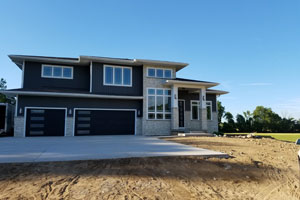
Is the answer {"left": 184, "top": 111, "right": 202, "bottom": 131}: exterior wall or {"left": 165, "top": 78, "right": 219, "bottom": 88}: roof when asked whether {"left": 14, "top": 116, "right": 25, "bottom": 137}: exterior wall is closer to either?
{"left": 165, "top": 78, "right": 219, "bottom": 88}: roof

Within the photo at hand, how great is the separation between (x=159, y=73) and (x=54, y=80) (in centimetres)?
816

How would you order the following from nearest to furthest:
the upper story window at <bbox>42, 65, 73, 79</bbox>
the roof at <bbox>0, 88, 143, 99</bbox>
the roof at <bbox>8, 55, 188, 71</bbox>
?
the roof at <bbox>0, 88, 143, 99</bbox> < the roof at <bbox>8, 55, 188, 71</bbox> < the upper story window at <bbox>42, 65, 73, 79</bbox>

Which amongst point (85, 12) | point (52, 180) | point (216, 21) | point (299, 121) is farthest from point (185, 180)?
point (299, 121)

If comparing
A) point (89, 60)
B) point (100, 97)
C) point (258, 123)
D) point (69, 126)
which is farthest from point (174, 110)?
point (258, 123)

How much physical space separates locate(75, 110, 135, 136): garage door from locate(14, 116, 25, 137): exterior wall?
335 centimetres

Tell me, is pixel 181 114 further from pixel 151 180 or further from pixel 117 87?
pixel 151 180

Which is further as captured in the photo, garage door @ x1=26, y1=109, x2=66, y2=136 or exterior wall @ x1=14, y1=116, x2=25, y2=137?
garage door @ x1=26, y1=109, x2=66, y2=136

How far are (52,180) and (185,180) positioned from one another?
8.21 feet

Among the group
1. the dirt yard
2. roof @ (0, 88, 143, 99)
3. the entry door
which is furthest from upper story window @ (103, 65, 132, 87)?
the dirt yard

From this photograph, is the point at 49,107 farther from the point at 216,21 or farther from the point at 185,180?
the point at 216,21

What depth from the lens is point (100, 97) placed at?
1310cm

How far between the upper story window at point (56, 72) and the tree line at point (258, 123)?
63.3 ft

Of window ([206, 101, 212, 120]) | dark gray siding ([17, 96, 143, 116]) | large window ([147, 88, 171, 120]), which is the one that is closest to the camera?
dark gray siding ([17, 96, 143, 116])

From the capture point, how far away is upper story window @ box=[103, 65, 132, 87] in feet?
44.9
